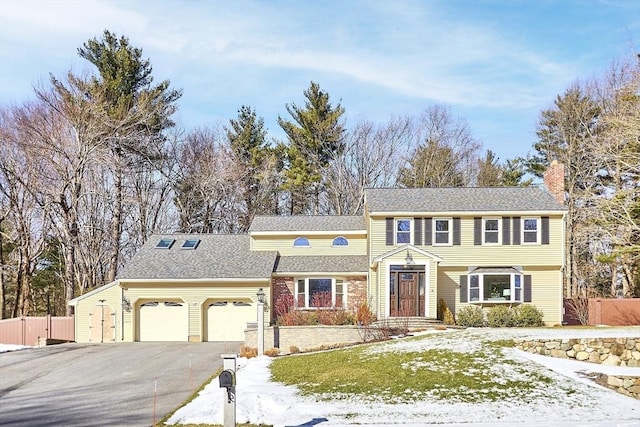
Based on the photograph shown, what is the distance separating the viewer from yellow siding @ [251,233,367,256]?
33250 millimetres

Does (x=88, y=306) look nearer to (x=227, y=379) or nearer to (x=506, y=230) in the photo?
(x=506, y=230)

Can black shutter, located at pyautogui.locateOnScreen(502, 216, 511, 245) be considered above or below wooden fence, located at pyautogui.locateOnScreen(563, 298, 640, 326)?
above

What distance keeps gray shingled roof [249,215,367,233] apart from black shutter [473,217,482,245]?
5734 millimetres

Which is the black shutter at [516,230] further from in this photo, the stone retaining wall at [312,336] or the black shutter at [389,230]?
the stone retaining wall at [312,336]

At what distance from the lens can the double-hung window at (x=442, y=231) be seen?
30141 mm

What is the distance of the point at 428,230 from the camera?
30.2 m

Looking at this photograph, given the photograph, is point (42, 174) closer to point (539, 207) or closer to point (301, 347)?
point (301, 347)

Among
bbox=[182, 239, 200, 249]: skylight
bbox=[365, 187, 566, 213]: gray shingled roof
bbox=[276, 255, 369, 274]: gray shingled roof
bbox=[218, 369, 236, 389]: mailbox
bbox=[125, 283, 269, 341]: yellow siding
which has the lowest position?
bbox=[218, 369, 236, 389]: mailbox

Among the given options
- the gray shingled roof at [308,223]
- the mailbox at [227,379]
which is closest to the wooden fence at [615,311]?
the gray shingled roof at [308,223]

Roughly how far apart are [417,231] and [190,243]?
38.4 ft

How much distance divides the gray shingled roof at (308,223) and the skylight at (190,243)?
2904mm

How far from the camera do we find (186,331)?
3014cm

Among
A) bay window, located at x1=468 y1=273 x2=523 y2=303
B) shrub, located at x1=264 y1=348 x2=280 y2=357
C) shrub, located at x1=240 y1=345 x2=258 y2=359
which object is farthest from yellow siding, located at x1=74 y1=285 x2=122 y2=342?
bay window, located at x1=468 y1=273 x2=523 y2=303

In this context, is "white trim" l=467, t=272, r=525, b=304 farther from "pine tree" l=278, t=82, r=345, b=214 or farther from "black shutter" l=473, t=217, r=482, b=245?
"pine tree" l=278, t=82, r=345, b=214
